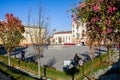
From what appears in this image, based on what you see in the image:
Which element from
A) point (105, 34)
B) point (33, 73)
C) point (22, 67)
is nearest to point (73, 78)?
point (33, 73)

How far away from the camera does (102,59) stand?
95.5ft

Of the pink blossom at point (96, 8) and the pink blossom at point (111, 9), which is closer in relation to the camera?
the pink blossom at point (111, 9)

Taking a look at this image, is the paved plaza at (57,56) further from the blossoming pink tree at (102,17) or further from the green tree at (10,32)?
the blossoming pink tree at (102,17)

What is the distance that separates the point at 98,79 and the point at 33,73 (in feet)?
22.1

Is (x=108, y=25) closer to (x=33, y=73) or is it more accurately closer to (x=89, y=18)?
(x=89, y=18)

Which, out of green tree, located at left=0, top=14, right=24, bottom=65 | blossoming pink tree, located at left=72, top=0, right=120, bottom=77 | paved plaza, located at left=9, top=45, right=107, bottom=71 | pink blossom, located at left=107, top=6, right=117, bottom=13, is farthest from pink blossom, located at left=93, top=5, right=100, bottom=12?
green tree, located at left=0, top=14, right=24, bottom=65

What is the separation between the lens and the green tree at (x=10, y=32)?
3256 centimetres

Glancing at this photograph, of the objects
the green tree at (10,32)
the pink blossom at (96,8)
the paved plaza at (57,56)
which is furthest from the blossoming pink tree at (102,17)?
the green tree at (10,32)

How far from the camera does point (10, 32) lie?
33.4 m

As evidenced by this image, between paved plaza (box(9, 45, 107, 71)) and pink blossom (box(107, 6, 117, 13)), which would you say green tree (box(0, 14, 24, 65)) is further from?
pink blossom (box(107, 6, 117, 13))

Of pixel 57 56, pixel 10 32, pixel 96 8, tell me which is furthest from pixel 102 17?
pixel 57 56

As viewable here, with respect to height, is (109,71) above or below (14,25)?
below

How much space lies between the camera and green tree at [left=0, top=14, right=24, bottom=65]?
1282 inches

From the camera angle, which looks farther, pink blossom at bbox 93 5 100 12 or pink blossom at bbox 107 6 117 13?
pink blossom at bbox 93 5 100 12
